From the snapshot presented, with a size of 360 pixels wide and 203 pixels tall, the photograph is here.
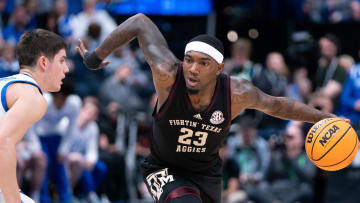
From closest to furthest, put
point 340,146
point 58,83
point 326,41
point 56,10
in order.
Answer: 1. point 58,83
2. point 340,146
3. point 56,10
4. point 326,41

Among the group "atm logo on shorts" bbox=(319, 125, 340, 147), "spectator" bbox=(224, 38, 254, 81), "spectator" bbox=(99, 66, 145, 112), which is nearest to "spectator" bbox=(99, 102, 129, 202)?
"spectator" bbox=(99, 66, 145, 112)

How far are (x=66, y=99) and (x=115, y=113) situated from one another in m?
1.14

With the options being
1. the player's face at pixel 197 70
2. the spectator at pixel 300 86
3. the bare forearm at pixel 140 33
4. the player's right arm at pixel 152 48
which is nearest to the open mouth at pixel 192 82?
the player's face at pixel 197 70

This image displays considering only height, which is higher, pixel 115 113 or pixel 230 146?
pixel 115 113

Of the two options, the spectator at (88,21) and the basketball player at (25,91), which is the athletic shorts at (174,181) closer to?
the basketball player at (25,91)

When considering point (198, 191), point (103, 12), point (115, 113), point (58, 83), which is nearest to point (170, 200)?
point (198, 191)

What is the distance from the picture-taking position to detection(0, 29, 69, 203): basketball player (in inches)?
134

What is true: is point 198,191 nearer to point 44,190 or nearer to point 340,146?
point 340,146

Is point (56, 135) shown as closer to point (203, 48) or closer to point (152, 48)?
point (152, 48)

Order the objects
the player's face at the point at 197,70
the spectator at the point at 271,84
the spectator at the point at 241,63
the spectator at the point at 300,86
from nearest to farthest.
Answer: the player's face at the point at 197,70 → the spectator at the point at 241,63 → the spectator at the point at 271,84 → the spectator at the point at 300,86

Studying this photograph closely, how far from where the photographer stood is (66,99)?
845 centimetres

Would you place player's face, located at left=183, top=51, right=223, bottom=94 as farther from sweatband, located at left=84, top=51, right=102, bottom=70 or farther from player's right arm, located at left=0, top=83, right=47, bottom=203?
player's right arm, located at left=0, top=83, right=47, bottom=203

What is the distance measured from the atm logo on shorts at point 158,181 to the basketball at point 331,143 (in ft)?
4.11

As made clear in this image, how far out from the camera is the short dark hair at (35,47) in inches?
160
